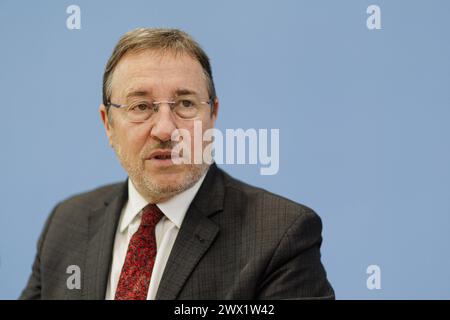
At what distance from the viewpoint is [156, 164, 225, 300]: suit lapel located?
7.50 ft

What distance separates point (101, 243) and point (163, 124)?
525 mm

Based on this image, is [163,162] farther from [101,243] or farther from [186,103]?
[101,243]

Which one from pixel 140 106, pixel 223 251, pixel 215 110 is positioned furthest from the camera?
pixel 215 110

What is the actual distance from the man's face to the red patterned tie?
0.10 meters

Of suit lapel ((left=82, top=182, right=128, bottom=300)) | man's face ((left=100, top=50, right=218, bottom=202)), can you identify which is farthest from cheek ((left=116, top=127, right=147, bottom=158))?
suit lapel ((left=82, top=182, right=128, bottom=300))

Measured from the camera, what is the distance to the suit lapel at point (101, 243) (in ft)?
7.92

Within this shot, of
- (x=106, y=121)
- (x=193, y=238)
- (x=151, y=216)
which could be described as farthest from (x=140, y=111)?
(x=193, y=238)

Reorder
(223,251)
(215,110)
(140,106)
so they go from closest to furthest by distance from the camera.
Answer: (223,251), (140,106), (215,110)

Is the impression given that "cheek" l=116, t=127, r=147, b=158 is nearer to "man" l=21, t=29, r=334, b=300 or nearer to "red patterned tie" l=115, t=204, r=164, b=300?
"man" l=21, t=29, r=334, b=300

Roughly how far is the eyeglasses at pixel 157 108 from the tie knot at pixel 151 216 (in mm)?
334

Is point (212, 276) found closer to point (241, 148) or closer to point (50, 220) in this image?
point (241, 148)

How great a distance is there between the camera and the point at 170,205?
8.07ft
